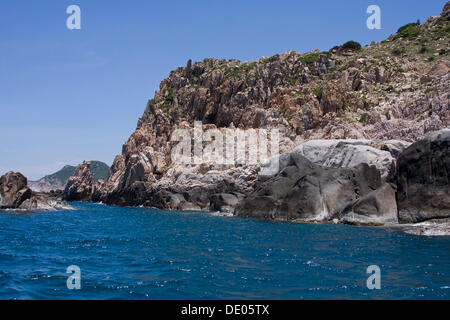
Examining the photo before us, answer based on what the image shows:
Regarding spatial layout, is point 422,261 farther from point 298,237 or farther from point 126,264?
point 126,264

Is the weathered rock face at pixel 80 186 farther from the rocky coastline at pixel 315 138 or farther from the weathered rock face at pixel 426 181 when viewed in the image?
the weathered rock face at pixel 426 181

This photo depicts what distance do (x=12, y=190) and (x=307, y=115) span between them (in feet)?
163

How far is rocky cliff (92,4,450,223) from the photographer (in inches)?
1875

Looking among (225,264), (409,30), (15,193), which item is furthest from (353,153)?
(409,30)

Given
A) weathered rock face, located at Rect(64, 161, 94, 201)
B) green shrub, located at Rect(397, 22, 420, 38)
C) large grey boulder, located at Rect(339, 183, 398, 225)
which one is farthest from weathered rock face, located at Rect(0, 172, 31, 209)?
green shrub, located at Rect(397, 22, 420, 38)

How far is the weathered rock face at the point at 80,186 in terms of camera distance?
391 feet

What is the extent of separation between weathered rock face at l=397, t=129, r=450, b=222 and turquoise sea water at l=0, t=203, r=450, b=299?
5.93m

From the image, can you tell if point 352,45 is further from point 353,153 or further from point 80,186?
point 80,186

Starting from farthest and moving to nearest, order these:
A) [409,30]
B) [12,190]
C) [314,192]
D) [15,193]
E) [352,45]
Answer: [409,30]
[352,45]
[15,193]
[12,190]
[314,192]

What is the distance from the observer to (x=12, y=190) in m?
55.5

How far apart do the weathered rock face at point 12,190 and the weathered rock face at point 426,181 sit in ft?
152

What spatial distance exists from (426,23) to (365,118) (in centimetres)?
6471
